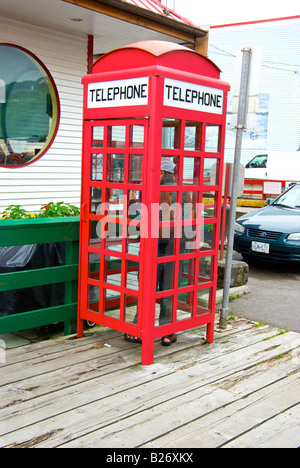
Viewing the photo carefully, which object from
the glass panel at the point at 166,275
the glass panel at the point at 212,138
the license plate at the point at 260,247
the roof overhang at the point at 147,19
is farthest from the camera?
the license plate at the point at 260,247

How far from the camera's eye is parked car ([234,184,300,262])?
8734 millimetres

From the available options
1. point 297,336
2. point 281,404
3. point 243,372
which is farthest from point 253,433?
point 297,336

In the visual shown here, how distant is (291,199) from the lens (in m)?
10.3

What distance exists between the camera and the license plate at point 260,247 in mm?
8875

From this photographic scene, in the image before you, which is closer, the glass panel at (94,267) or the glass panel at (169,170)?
the glass panel at (169,170)

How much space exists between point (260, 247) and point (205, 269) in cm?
432

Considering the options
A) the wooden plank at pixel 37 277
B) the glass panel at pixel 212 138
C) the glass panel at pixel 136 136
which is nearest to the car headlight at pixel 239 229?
the glass panel at pixel 212 138

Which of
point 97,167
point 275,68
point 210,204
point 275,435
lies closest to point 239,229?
point 210,204

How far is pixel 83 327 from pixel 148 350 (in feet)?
3.45

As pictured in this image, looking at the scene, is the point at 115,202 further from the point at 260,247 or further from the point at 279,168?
the point at 279,168

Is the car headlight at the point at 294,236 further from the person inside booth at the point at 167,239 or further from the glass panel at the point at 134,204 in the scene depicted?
the glass panel at the point at 134,204

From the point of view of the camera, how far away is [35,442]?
10.3ft

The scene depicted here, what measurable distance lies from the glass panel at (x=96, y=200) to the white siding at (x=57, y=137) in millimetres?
2704
